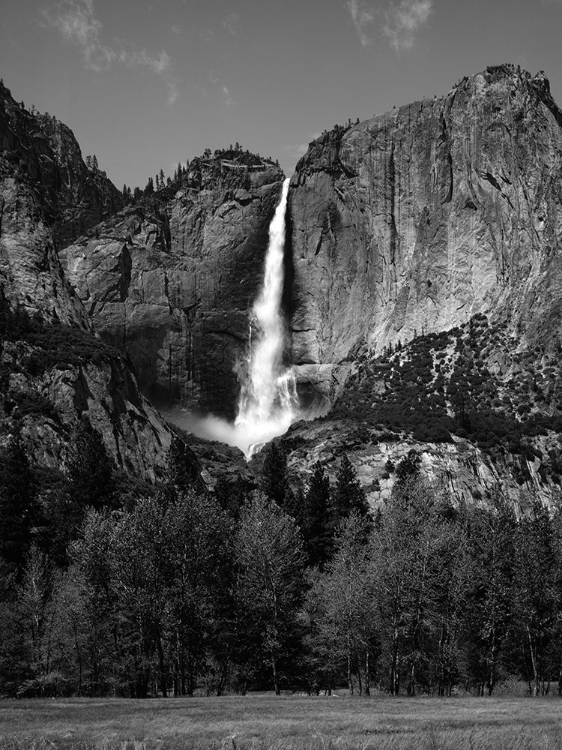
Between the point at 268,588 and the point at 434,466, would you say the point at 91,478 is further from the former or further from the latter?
the point at 434,466

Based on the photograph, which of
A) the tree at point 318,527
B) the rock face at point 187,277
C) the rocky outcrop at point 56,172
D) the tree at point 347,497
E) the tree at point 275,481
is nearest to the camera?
the tree at point 318,527

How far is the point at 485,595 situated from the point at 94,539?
23726 mm

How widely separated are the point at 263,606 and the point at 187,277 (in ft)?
382

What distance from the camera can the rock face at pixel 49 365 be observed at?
283ft

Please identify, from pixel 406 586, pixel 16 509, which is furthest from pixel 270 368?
pixel 406 586

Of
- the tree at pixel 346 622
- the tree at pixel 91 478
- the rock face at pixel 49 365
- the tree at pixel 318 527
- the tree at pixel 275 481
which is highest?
the rock face at pixel 49 365

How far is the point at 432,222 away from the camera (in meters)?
139

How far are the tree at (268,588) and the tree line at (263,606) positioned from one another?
112 mm

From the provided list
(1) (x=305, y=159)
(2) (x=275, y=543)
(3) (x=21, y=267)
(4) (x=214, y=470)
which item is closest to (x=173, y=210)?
(1) (x=305, y=159)

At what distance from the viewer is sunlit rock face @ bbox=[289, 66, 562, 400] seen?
127 metres

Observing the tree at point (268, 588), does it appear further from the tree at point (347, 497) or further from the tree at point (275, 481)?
the tree at point (275, 481)

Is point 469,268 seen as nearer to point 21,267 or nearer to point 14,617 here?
point 21,267

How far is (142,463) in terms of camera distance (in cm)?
9550

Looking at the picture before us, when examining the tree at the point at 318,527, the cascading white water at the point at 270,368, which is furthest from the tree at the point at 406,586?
the cascading white water at the point at 270,368
